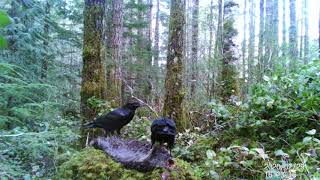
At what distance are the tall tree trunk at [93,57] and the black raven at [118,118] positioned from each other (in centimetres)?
187

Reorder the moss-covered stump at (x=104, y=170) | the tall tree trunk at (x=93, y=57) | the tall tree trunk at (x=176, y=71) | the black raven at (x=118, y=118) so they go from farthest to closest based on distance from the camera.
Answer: the tall tree trunk at (x=176, y=71)
the tall tree trunk at (x=93, y=57)
the black raven at (x=118, y=118)
the moss-covered stump at (x=104, y=170)

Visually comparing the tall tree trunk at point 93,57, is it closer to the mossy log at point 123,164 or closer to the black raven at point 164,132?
the mossy log at point 123,164

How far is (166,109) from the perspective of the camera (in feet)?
22.1

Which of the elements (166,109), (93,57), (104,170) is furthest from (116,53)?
(104,170)

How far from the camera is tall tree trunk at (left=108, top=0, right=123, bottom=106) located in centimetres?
846

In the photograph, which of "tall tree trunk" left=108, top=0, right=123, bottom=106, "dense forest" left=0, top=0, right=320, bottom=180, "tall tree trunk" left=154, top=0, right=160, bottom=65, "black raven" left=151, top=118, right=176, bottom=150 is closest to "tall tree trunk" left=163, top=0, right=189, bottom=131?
"dense forest" left=0, top=0, right=320, bottom=180

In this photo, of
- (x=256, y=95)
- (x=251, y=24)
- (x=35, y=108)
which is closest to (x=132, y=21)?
(x=35, y=108)

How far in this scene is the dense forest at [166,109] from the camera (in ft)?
11.7

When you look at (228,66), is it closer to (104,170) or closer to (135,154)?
(135,154)

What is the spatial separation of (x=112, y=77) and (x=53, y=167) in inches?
165

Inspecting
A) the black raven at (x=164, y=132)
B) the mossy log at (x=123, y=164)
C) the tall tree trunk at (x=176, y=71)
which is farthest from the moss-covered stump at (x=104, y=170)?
the tall tree trunk at (x=176, y=71)

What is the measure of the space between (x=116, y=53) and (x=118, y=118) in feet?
18.2

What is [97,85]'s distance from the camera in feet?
19.5

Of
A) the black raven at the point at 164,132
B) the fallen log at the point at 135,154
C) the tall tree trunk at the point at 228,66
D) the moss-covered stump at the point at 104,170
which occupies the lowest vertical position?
the moss-covered stump at the point at 104,170
